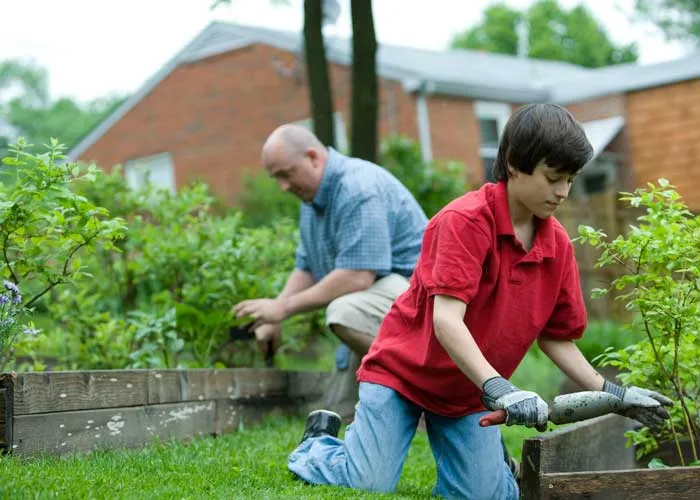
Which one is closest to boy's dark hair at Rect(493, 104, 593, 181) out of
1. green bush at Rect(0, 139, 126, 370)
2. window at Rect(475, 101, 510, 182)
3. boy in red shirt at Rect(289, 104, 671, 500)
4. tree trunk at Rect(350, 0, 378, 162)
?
boy in red shirt at Rect(289, 104, 671, 500)

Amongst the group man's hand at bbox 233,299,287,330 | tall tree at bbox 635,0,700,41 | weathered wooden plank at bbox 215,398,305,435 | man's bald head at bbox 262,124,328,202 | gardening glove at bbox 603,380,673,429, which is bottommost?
weathered wooden plank at bbox 215,398,305,435

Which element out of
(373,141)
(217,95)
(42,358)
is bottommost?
(42,358)

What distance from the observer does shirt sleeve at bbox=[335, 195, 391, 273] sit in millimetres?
5605

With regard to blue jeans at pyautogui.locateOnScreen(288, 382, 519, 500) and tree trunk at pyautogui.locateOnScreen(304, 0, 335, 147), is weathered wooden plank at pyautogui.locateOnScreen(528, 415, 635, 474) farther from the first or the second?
tree trunk at pyautogui.locateOnScreen(304, 0, 335, 147)

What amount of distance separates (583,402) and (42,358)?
13.7ft

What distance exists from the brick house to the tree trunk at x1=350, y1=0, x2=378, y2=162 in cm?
945

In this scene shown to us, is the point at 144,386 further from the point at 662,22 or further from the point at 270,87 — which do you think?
the point at 662,22

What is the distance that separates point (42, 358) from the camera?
264 inches

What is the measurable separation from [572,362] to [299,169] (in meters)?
2.14

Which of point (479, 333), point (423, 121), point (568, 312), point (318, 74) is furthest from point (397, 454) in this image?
point (423, 121)

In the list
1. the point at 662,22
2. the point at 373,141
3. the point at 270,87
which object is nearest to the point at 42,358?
the point at 373,141

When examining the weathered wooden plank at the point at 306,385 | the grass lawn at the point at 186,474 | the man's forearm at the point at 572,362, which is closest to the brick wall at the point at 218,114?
the weathered wooden plank at the point at 306,385

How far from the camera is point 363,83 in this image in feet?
31.2

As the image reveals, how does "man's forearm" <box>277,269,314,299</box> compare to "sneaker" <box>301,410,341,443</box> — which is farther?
"man's forearm" <box>277,269,314,299</box>
